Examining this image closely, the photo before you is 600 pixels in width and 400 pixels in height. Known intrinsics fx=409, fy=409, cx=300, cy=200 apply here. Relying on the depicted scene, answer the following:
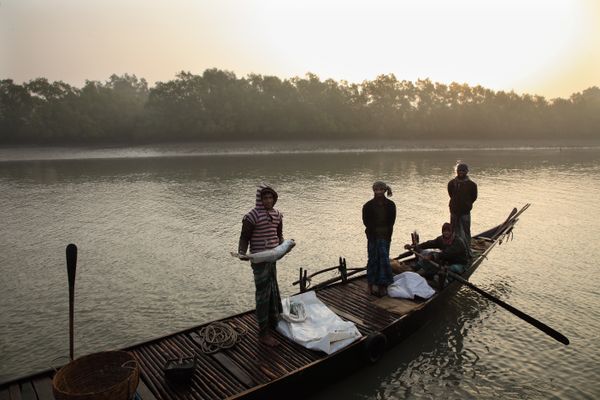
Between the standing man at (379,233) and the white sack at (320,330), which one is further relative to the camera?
the standing man at (379,233)

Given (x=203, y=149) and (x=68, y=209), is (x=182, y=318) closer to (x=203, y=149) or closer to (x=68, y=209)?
(x=68, y=209)

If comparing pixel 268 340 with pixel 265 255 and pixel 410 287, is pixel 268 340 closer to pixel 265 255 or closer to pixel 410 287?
pixel 265 255

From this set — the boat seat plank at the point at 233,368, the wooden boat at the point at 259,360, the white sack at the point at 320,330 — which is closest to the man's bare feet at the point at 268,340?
the wooden boat at the point at 259,360

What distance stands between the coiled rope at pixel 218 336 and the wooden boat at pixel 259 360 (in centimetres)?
8

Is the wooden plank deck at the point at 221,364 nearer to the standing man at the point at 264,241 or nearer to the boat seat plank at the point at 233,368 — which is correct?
the boat seat plank at the point at 233,368

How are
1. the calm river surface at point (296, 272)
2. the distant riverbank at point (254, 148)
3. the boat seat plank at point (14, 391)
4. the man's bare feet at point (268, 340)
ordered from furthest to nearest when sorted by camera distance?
the distant riverbank at point (254, 148), the calm river surface at point (296, 272), the man's bare feet at point (268, 340), the boat seat plank at point (14, 391)

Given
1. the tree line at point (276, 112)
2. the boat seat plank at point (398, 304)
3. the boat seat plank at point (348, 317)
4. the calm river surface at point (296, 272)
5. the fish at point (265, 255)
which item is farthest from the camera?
the tree line at point (276, 112)

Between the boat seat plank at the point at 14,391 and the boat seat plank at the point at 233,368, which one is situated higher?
the boat seat plank at the point at 14,391

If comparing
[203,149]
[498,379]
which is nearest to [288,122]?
[203,149]

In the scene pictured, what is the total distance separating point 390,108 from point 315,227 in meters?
75.7

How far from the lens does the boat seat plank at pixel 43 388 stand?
5977 mm

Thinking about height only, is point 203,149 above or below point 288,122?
below

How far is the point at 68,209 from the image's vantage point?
23.7 metres

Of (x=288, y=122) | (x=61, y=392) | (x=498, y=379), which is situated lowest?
(x=498, y=379)
